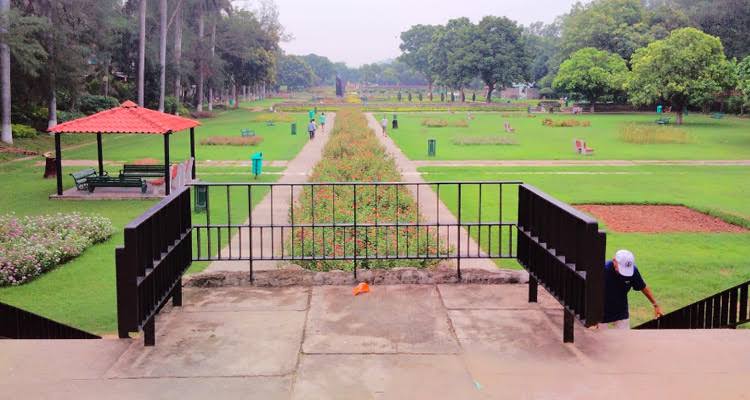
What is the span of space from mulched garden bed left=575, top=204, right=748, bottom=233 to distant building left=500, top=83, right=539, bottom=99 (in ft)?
399

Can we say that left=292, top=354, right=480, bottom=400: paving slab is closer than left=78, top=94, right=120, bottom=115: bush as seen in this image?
Yes

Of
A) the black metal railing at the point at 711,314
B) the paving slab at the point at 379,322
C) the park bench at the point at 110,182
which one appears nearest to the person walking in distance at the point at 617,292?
the black metal railing at the point at 711,314

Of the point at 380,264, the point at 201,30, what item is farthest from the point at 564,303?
the point at 201,30

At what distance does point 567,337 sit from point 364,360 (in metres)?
1.86

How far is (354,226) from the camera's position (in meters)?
8.75

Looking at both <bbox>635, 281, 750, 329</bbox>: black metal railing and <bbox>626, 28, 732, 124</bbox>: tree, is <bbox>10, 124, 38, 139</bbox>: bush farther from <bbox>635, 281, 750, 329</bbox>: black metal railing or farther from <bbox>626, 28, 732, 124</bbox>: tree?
<bbox>626, 28, 732, 124</bbox>: tree

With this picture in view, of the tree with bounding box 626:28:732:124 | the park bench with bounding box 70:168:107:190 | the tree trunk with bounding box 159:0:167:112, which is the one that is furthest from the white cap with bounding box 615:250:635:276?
the tree trunk with bounding box 159:0:167:112

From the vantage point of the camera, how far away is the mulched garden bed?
1544cm

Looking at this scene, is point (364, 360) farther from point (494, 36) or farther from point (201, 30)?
point (494, 36)

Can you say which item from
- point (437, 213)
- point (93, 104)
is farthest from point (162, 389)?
point (93, 104)

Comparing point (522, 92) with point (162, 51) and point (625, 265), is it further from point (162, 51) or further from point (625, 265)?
point (625, 265)

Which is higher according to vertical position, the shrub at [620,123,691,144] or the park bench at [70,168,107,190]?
the shrub at [620,123,691,144]

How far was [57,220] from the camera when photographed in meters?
14.1

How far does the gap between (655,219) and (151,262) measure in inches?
513
